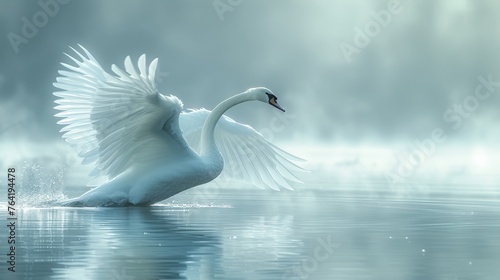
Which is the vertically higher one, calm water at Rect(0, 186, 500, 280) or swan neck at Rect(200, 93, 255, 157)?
swan neck at Rect(200, 93, 255, 157)

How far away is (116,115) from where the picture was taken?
19.1 meters

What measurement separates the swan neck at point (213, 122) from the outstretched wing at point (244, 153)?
7.38 feet

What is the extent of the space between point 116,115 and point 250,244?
6.50m

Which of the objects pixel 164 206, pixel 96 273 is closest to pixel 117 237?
pixel 96 273

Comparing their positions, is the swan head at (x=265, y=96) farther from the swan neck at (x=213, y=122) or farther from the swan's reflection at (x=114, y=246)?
the swan's reflection at (x=114, y=246)

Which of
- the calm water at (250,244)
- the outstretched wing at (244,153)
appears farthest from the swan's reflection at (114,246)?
the outstretched wing at (244,153)

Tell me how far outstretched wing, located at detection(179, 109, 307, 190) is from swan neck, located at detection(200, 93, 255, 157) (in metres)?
2.25

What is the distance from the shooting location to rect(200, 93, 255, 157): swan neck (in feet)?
67.9

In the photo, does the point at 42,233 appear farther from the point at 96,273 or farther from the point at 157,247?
the point at 96,273

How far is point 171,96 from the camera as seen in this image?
18.7m

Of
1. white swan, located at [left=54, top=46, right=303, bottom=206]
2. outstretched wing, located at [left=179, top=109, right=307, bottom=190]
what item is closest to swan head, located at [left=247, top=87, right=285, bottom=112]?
white swan, located at [left=54, top=46, right=303, bottom=206]

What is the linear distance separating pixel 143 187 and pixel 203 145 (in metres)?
1.53

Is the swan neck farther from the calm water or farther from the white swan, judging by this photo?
the calm water

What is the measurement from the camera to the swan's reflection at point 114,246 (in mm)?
10609
